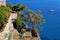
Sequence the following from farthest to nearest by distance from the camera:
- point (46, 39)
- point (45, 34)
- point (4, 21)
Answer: point (45, 34) → point (46, 39) → point (4, 21)

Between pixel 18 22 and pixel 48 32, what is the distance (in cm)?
2577

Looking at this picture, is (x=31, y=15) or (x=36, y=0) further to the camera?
(x=36, y=0)

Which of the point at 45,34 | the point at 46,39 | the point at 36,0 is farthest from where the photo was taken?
the point at 36,0

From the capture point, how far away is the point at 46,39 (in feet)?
133

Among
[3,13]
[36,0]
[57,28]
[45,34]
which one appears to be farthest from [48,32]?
[36,0]

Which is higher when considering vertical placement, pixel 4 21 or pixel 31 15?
pixel 4 21

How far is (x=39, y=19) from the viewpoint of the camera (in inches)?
1211

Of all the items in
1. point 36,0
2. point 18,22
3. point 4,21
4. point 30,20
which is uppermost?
point 4,21

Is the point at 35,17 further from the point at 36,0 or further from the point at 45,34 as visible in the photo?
the point at 36,0

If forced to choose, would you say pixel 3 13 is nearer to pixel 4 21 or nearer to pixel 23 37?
pixel 4 21

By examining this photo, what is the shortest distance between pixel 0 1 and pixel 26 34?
256 centimetres

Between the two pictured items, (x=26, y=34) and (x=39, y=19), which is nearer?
(x=26, y=34)

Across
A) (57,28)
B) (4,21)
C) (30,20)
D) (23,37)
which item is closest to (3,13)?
(4,21)

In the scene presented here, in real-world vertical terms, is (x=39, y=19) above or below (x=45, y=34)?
above
